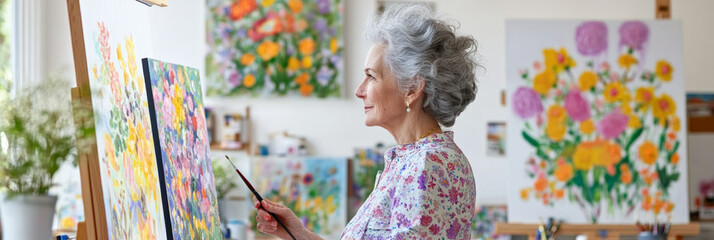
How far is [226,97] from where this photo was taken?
484 centimetres

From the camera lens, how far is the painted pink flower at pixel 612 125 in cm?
421

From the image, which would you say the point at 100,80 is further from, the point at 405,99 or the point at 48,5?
the point at 48,5

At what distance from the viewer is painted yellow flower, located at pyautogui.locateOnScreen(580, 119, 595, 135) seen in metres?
4.21

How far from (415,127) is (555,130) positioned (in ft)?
8.28

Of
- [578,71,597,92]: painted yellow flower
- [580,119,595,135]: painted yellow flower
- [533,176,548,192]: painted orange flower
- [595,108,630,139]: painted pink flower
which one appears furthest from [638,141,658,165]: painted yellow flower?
[533,176,548,192]: painted orange flower

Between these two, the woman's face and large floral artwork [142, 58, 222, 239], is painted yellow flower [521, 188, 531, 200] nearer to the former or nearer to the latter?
large floral artwork [142, 58, 222, 239]

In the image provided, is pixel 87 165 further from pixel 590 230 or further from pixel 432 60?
pixel 590 230

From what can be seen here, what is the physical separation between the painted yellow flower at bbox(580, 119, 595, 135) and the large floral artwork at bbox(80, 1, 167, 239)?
2758 millimetres

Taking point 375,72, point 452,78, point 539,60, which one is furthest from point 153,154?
point 539,60

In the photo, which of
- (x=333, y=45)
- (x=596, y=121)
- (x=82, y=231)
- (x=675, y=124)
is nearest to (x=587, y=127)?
(x=596, y=121)

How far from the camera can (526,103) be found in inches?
166

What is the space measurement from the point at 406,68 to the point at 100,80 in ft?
2.08

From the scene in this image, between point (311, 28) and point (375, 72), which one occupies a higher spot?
point (311, 28)

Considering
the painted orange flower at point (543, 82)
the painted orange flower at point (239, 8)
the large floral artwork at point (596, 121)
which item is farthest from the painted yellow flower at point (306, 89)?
the painted orange flower at point (543, 82)
